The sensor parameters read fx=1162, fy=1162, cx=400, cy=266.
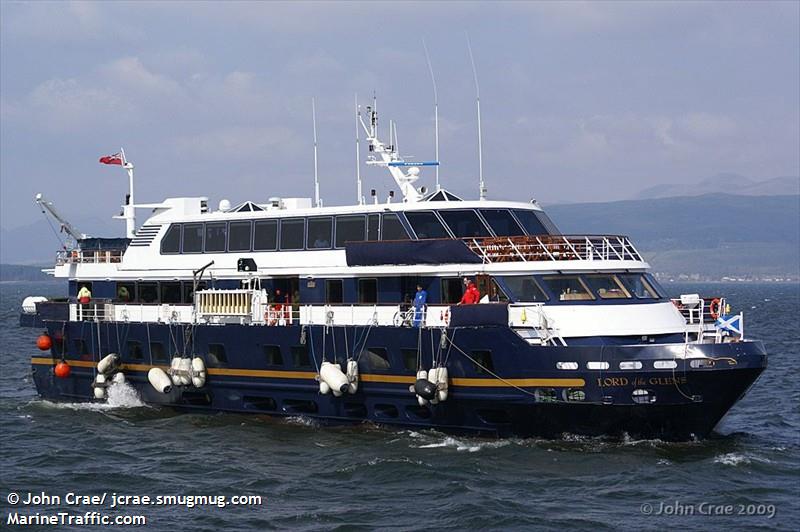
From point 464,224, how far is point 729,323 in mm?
6066

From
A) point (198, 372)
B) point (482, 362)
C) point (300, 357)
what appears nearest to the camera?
point (482, 362)

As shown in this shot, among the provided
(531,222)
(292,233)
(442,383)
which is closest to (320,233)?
(292,233)

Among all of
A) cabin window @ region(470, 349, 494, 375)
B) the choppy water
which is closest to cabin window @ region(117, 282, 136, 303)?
the choppy water

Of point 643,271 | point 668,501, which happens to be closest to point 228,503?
point 668,501

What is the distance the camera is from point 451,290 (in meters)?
24.9

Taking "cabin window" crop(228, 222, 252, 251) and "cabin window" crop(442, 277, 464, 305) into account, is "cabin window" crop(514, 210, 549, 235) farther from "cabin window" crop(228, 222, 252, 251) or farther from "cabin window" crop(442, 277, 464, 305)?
"cabin window" crop(228, 222, 252, 251)

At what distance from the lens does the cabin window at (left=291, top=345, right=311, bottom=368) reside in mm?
26188

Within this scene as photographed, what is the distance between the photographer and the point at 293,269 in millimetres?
27422

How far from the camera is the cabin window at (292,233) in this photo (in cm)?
2773

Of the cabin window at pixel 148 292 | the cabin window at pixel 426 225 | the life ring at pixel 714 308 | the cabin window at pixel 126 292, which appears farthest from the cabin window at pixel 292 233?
the life ring at pixel 714 308

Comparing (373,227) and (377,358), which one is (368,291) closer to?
(373,227)

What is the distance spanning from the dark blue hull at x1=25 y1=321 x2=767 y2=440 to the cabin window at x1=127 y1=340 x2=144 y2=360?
4.35 feet

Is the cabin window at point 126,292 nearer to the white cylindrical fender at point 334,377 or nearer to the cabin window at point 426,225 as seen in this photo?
the white cylindrical fender at point 334,377

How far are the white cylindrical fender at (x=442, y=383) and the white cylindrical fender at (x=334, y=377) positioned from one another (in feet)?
7.62
